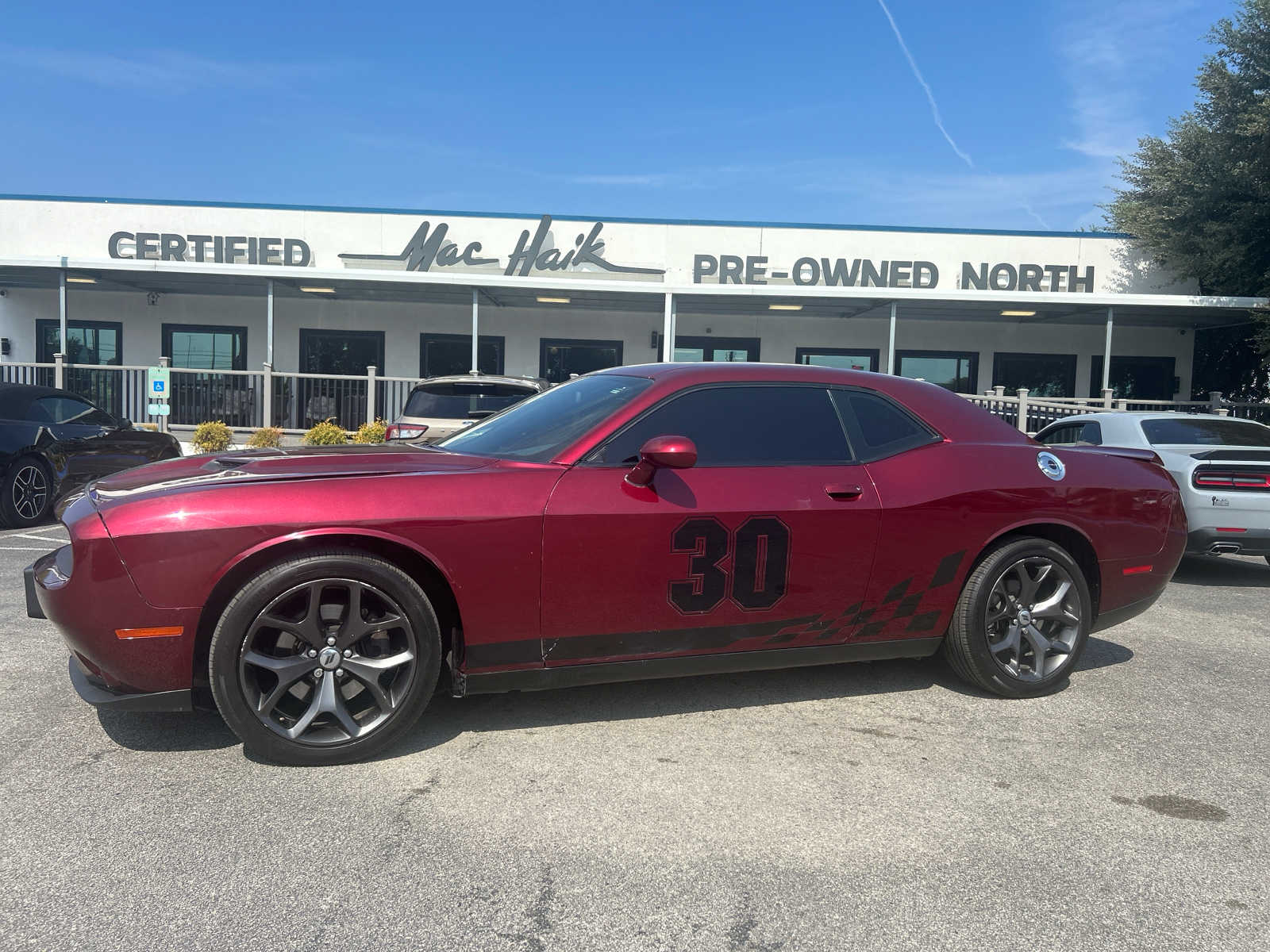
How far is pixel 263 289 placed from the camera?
1864cm

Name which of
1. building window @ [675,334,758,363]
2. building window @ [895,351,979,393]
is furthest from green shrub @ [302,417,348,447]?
building window @ [895,351,979,393]

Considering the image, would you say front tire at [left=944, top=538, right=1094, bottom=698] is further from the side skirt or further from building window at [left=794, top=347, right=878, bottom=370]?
building window at [left=794, top=347, right=878, bottom=370]

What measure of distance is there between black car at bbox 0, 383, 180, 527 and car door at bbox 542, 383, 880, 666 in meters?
7.71

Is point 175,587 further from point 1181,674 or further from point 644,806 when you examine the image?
point 1181,674

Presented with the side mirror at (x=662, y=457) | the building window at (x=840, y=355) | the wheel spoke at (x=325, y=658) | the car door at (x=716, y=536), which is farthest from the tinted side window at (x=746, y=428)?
the building window at (x=840, y=355)

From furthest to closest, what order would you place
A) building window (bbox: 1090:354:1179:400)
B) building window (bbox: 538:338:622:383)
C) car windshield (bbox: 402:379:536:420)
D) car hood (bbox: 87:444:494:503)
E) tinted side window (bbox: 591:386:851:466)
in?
building window (bbox: 1090:354:1179:400), building window (bbox: 538:338:622:383), car windshield (bbox: 402:379:536:420), tinted side window (bbox: 591:386:851:466), car hood (bbox: 87:444:494:503)

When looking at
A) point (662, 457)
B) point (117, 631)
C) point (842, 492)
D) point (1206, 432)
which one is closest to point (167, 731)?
point (117, 631)

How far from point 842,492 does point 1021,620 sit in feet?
3.82

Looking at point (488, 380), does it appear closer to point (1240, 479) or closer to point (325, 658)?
point (325, 658)

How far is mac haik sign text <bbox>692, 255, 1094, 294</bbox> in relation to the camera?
1847 cm

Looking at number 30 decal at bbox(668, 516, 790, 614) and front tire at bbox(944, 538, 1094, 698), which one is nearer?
number 30 decal at bbox(668, 516, 790, 614)

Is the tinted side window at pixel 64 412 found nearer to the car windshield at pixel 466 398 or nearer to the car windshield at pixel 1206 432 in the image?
the car windshield at pixel 466 398

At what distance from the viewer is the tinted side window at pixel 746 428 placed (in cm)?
385

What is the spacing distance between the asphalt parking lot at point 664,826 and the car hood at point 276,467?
0.97m
